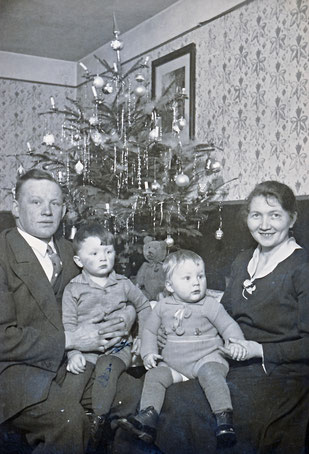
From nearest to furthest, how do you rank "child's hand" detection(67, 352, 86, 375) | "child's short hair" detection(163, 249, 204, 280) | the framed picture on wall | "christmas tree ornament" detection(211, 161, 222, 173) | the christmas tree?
"child's hand" detection(67, 352, 86, 375)
"child's short hair" detection(163, 249, 204, 280)
the christmas tree
"christmas tree ornament" detection(211, 161, 222, 173)
the framed picture on wall

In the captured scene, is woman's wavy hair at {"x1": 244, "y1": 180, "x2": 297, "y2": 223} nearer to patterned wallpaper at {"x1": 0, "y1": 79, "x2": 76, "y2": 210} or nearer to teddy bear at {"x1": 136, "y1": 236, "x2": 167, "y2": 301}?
teddy bear at {"x1": 136, "y1": 236, "x2": 167, "y2": 301}

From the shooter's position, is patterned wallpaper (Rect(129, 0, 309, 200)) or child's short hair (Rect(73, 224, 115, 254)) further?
patterned wallpaper (Rect(129, 0, 309, 200))

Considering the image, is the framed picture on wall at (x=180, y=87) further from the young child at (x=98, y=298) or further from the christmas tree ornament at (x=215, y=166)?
the young child at (x=98, y=298)

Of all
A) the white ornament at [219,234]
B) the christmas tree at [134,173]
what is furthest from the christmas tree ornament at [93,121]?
the white ornament at [219,234]

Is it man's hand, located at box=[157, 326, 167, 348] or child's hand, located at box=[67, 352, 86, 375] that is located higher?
man's hand, located at box=[157, 326, 167, 348]

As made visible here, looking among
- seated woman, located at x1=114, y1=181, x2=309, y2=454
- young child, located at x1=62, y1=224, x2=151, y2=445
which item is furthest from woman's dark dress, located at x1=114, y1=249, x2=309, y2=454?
young child, located at x1=62, y1=224, x2=151, y2=445

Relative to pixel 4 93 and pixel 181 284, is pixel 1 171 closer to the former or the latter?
pixel 4 93

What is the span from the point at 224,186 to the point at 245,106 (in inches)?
23.5

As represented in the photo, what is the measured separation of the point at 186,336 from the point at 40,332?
59 cm

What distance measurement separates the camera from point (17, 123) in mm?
6082

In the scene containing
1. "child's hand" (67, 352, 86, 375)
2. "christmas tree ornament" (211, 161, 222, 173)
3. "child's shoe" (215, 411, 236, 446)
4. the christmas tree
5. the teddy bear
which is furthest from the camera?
"christmas tree ornament" (211, 161, 222, 173)

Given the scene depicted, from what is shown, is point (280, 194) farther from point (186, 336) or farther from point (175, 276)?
point (186, 336)

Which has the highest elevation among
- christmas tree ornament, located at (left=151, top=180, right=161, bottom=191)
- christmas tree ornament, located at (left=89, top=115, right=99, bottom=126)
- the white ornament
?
christmas tree ornament, located at (left=89, top=115, right=99, bottom=126)

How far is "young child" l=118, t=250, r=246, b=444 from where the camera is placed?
6.43ft
